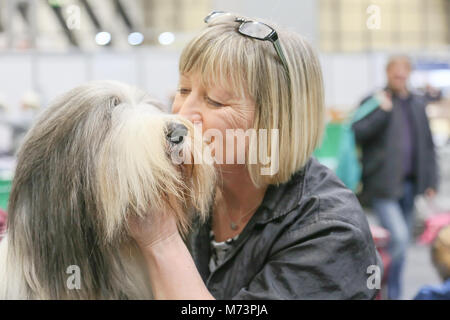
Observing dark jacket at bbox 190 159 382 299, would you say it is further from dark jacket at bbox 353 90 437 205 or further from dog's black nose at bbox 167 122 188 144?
dark jacket at bbox 353 90 437 205

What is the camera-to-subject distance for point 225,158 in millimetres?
999

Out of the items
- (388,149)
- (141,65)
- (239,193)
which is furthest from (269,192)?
(141,65)

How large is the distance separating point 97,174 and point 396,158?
90.1 inches


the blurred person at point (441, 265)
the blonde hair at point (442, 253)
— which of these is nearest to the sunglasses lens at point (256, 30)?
the blurred person at point (441, 265)

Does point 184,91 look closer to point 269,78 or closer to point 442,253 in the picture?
point 269,78

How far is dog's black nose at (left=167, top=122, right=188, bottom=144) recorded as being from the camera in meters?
0.90

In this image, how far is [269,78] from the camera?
99 centimetres

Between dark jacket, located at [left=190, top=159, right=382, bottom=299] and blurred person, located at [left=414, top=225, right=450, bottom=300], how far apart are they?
0.42m

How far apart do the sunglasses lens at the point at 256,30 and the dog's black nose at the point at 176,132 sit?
215mm

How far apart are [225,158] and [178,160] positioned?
11cm

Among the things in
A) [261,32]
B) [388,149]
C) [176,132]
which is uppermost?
[261,32]

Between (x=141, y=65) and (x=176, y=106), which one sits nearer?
(x=176, y=106)

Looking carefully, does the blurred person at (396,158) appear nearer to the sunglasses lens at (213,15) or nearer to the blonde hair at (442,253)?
the blonde hair at (442,253)

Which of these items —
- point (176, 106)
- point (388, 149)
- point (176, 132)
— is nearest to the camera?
point (176, 132)
